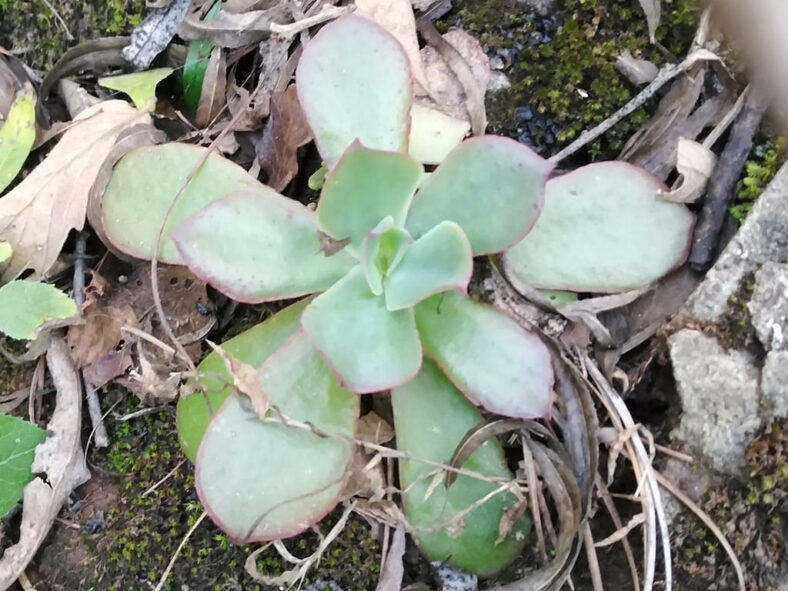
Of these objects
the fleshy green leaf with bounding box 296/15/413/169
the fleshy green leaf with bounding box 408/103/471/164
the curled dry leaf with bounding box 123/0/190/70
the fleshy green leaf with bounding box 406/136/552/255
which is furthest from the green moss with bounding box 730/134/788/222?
the curled dry leaf with bounding box 123/0/190/70

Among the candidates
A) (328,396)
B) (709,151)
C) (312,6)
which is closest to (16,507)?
(328,396)

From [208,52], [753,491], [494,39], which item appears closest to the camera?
[753,491]

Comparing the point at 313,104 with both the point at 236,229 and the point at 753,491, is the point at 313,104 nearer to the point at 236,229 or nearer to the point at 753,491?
the point at 236,229

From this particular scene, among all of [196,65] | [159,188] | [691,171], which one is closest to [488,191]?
[691,171]

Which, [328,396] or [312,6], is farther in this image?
[312,6]

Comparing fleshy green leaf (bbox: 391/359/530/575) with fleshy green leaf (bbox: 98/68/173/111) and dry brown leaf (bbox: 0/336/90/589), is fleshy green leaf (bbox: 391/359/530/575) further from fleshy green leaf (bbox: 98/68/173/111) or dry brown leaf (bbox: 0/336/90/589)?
fleshy green leaf (bbox: 98/68/173/111)

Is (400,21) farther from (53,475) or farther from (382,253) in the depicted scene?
(53,475)
